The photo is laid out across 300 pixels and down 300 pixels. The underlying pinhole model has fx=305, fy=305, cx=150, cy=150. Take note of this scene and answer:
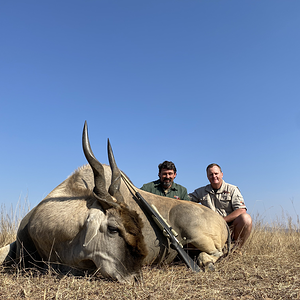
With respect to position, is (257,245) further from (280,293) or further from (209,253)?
(280,293)

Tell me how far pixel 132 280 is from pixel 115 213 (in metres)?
0.78

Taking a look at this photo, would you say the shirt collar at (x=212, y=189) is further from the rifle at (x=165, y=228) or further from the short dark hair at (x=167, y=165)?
the rifle at (x=165, y=228)

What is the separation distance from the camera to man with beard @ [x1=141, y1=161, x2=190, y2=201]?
A: 7121 millimetres

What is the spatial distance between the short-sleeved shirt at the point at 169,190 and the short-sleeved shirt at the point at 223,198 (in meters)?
0.43

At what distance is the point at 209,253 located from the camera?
478cm

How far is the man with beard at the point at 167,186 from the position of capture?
23.4 feet

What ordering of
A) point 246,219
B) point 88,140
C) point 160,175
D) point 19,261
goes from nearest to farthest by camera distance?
point 88,140 < point 19,261 < point 246,219 < point 160,175

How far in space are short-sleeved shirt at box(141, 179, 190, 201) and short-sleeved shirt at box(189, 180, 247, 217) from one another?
431 mm

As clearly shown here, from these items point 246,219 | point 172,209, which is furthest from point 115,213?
point 246,219

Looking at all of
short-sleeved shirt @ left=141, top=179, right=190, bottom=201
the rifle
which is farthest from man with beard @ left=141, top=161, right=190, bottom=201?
the rifle

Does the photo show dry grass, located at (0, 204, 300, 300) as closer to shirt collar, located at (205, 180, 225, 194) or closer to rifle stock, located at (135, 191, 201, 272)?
rifle stock, located at (135, 191, 201, 272)

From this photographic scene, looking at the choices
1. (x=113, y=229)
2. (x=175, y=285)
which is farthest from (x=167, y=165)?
(x=175, y=285)

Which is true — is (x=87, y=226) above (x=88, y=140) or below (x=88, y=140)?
below

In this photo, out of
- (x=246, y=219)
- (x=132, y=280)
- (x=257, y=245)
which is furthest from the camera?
(x=257, y=245)
